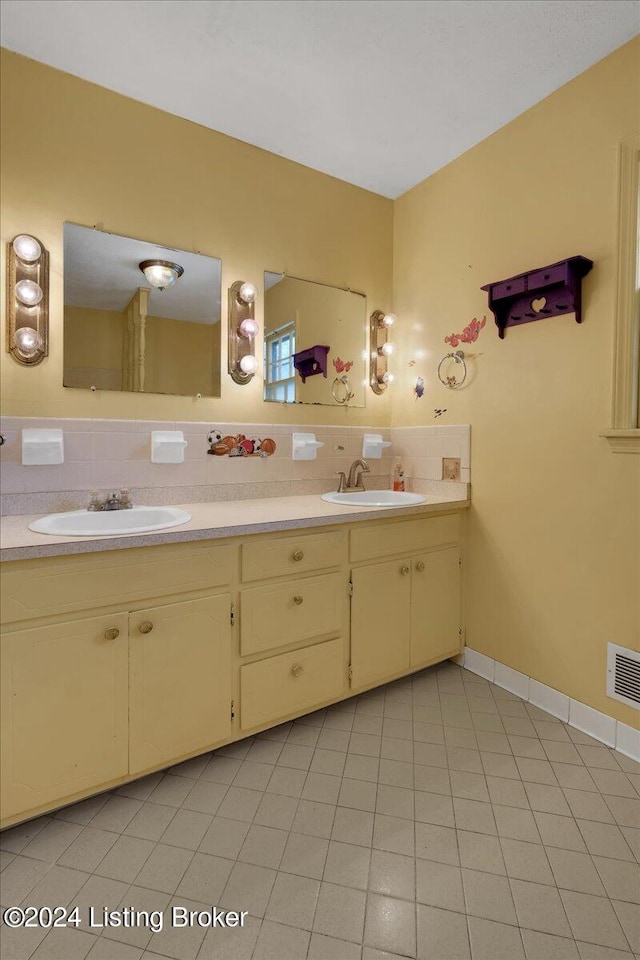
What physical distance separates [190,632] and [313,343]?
157cm

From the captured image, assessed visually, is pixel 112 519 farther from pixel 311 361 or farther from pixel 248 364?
pixel 311 361

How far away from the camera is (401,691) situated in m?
2.12

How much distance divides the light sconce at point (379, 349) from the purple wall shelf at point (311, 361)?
31 centimetres

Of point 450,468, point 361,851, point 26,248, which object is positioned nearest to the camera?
point 361,851

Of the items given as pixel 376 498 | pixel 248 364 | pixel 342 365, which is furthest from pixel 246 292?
pixel 376 498

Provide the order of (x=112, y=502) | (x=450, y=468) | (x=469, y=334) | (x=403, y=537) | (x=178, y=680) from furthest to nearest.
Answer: (x=450, y=468), (x=469, y=334), (x=403, y=537), (x=112, y=502), (x=178, y=680)

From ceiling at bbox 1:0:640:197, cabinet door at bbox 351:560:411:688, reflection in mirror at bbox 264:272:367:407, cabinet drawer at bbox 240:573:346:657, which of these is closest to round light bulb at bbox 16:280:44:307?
ceiling at bbox 1:0:640:197

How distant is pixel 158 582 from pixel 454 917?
1.15 meters

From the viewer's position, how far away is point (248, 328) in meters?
2.17

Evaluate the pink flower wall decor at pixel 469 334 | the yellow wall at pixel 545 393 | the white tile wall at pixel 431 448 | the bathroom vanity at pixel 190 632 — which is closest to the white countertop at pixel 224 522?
the bathroom vanity at pixel 190 632

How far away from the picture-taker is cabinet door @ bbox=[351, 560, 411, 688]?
1.93 metres

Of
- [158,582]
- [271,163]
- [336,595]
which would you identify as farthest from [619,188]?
[158,582]

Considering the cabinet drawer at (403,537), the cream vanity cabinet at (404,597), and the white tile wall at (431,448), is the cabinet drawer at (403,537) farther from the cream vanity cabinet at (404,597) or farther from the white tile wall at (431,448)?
the white tile wall at (431,448)

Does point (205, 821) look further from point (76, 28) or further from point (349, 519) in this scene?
point (76, 28)
